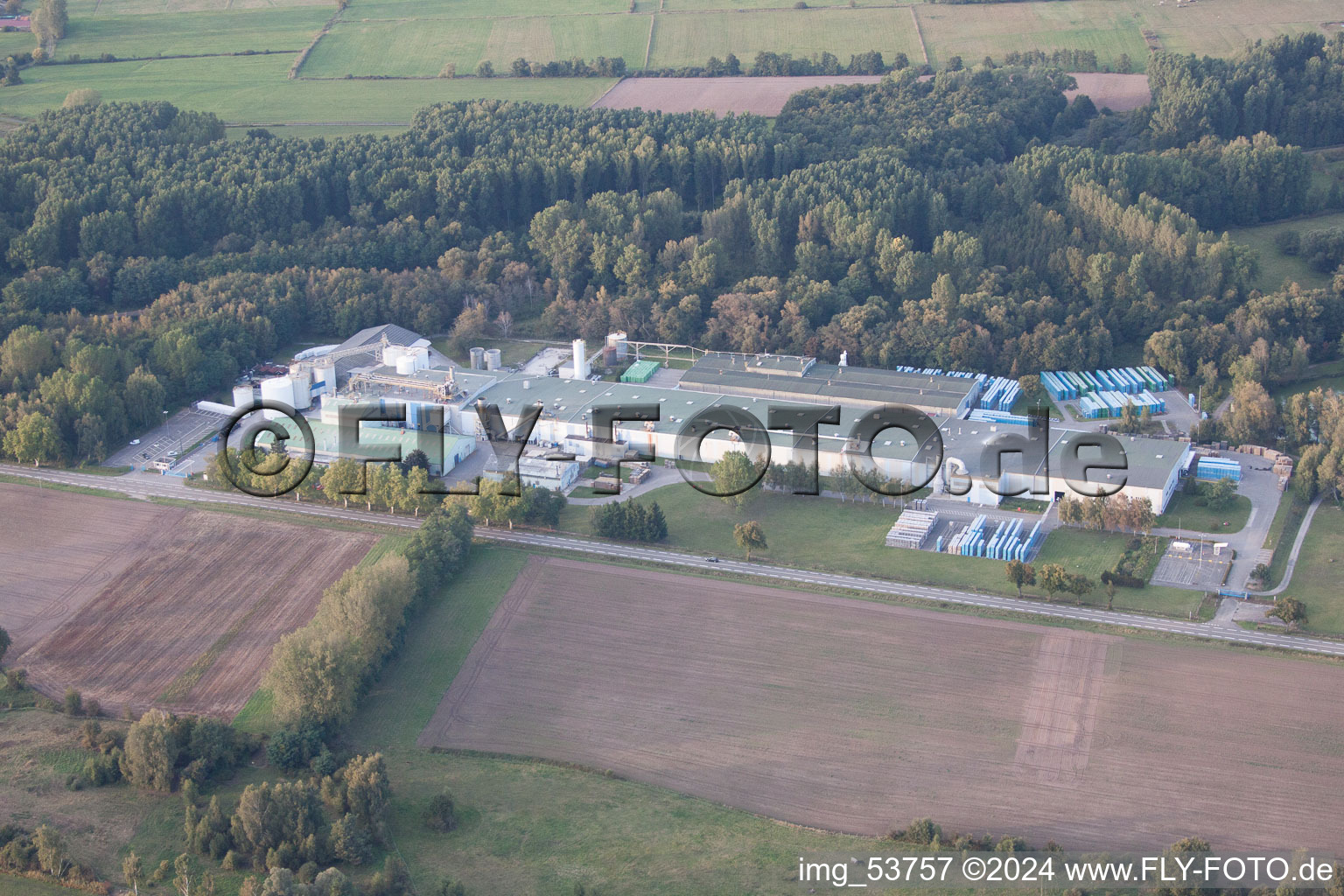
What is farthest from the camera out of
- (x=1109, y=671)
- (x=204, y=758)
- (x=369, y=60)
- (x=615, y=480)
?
(x=369, y=60)

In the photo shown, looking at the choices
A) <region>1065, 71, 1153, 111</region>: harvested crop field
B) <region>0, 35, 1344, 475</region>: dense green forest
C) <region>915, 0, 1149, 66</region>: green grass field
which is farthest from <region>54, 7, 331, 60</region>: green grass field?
<region>1065, 71, 1153, 111</region>: harvested crop field

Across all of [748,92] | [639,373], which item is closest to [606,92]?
[748,92]

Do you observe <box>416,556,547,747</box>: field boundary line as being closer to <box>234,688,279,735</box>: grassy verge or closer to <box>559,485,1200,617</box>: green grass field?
<box>559,485,1200,617</box>: green grass field

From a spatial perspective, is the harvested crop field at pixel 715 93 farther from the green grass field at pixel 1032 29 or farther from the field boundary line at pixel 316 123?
the field boundary line at pixel 316 123

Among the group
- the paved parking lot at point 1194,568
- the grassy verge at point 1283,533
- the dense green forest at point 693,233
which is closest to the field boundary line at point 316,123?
the dense green forest at point 693,233

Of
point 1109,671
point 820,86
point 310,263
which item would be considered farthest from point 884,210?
point 1109,671

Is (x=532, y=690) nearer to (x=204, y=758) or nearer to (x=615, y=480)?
(x=204, y=758)
